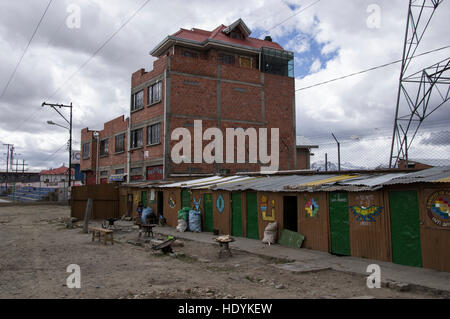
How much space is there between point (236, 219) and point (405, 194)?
847 centimetres

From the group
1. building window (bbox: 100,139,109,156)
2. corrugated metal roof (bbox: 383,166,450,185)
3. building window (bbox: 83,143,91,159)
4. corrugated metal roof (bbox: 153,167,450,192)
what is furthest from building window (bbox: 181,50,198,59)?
corrugated metal roof (bbox: 383,166,450,185)

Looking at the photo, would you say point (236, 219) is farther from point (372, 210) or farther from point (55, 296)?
point (55, 296)

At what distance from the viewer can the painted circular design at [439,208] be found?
920cm

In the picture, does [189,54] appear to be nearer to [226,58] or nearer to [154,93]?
[226,58]

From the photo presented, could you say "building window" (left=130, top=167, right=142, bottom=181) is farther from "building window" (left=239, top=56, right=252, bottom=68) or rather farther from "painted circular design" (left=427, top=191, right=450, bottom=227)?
"painted circular design" (left=427, top=191, right=450, bottom=227)

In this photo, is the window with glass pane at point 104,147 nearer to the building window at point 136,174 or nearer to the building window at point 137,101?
the building window at point 136,174

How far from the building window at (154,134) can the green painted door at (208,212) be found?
39.9 ft

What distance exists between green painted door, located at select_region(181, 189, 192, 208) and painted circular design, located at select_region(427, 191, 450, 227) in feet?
44.0

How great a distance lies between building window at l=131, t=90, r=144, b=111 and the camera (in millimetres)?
Answer: 33906

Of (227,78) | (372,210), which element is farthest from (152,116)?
(372,210)

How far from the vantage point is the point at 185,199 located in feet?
69.3

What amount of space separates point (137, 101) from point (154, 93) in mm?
3642

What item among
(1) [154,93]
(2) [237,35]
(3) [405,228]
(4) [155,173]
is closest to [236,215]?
(3) [405,228]
